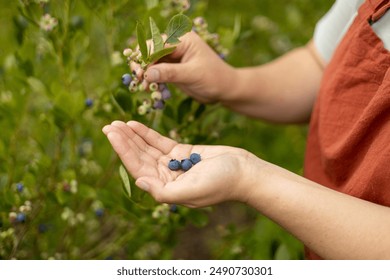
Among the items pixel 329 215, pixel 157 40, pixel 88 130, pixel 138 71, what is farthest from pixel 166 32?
pixel 88 130

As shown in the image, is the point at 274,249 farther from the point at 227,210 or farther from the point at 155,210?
the point at 227,210

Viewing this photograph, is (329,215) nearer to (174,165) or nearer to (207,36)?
(174,165)

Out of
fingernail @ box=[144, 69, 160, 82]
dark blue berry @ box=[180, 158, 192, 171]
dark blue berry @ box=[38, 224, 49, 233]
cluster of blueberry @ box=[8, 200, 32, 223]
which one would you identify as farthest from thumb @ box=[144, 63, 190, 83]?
dark blue berry @ box=[38, 224, 49, 233]

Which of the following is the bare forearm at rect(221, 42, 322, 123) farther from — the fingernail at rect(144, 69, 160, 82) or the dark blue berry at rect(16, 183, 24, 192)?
the dark blue berry at rect(16, 183, 24, 192)

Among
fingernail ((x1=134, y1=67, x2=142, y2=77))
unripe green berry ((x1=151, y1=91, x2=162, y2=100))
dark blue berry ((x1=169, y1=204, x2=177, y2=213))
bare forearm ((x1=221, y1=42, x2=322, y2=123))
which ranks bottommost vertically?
dark blue berry ((x1=169, y1=204, x2=177, y2=213))

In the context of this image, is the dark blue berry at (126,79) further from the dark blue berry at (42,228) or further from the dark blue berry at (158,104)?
the dark blue berry at (42,228)

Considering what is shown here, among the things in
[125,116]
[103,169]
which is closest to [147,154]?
[125,116]
